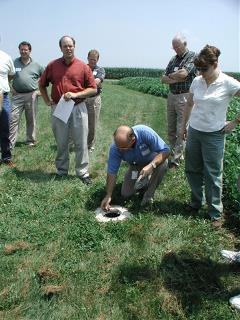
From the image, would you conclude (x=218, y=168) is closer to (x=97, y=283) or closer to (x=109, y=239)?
(x=109, y=239)

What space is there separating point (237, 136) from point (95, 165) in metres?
2.94

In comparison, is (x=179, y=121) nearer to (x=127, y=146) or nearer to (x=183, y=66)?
(x=183, y=66)

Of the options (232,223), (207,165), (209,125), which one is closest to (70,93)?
(209,125)

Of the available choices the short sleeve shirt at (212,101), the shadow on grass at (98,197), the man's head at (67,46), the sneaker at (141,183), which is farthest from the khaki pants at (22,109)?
the short sleeve shirt at (212,101)

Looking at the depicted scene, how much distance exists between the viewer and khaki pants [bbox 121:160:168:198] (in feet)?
18.5

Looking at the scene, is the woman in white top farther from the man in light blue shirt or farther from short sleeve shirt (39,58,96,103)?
short sleeve shirt (39,58,96,103)

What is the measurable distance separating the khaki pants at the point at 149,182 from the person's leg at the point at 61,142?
1323mm

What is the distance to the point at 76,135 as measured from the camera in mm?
→ 6496

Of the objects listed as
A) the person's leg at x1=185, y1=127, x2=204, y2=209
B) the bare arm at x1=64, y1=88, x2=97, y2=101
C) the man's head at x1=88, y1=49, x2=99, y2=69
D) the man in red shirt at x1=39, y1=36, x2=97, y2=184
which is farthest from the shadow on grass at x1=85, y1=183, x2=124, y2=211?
the man's head at x1=88, y1=49, x2=99, y2=69

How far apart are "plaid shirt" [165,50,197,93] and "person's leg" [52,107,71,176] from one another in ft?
6.86

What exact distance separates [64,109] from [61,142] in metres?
0.60

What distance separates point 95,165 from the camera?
7.64m

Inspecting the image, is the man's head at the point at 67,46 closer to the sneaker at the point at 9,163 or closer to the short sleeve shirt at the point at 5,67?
the short sleeve shirt at the point at 5,67

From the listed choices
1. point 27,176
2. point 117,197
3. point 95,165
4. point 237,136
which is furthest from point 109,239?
point 237,136
